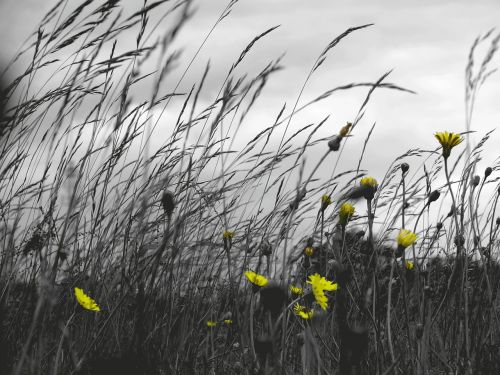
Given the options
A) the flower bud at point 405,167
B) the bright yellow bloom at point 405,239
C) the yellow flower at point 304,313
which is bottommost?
the yellow flower at point 304,313

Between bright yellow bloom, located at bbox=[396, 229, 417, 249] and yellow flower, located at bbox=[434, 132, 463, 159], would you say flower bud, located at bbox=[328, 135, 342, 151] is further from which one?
yellow flower, located at bbox=[434, 132, 463, 159]

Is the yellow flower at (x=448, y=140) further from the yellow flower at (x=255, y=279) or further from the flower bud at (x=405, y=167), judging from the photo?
the yellow flower at (x=255, y=279)

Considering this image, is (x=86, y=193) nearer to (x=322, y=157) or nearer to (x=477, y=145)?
(x=322, y=157)

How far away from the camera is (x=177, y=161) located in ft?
5.76

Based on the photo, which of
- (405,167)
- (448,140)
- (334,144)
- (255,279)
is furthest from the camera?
(405,167)

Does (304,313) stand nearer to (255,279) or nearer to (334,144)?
(255,279)

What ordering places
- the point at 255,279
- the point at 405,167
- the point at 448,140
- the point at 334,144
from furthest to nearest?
the point at 405,167, the point at 448,140, the point at 255,279, the point at 334,144

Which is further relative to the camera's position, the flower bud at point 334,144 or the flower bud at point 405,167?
the flower bud at point 405,167

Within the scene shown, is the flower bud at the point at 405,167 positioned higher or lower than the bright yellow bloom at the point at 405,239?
higher

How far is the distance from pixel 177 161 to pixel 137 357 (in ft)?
2.71

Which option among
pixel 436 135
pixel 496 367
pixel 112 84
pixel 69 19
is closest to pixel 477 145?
pixel 436 135

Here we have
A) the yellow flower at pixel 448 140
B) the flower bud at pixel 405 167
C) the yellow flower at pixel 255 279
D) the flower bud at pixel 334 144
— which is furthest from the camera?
the flower bud at pixel 405 167

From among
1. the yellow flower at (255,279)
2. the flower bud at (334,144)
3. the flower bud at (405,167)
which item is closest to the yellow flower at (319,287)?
the yellow flower at (255,279)

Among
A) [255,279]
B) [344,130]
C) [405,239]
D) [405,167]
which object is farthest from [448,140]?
[255,279]
